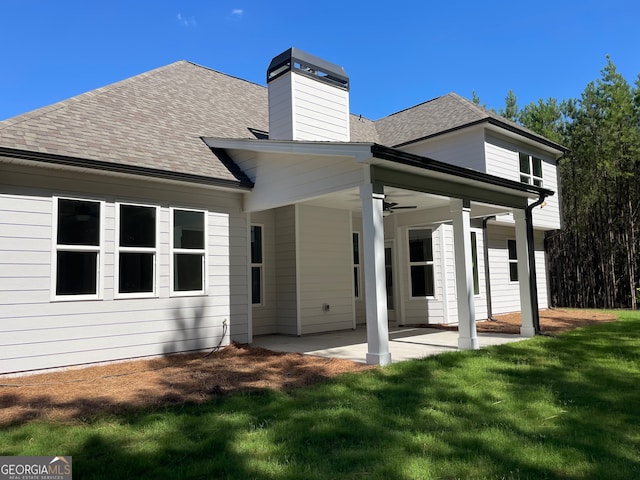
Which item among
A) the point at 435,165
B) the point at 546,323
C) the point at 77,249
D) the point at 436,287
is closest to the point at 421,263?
the point at 436,287

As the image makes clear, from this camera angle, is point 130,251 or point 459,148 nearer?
point 130,251

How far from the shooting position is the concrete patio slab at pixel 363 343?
25.6 feet

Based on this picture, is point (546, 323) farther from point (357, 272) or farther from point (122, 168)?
point (122, 168)

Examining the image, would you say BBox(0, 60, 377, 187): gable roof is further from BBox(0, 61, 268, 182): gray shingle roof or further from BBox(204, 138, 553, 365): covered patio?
BBox(204, 138, 553, 365): covered patio

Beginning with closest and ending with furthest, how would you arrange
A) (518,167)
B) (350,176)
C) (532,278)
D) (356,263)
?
(350,176) < (532,278) < (356,263) < (518,167)

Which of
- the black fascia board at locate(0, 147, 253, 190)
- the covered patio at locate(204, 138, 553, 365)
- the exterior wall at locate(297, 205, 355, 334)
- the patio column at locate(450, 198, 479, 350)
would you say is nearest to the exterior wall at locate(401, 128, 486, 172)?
the covered patio at locate(204, 138, 553, 365)

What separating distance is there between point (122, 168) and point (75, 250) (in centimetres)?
149

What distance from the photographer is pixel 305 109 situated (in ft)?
33.1

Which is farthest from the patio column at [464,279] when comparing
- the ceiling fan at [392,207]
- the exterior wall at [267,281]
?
the exterior wall at [267,281]

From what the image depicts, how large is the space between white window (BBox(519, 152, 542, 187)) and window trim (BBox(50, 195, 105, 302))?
12490 mm

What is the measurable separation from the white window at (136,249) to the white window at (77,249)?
330mm

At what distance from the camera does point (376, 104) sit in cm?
2367

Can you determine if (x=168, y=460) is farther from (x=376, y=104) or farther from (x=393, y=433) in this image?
(x=376, y=104)

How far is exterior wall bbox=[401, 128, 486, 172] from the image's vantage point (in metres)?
13.2
